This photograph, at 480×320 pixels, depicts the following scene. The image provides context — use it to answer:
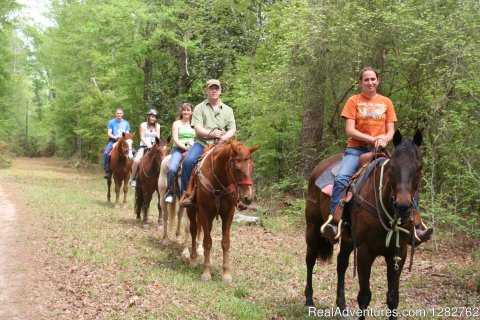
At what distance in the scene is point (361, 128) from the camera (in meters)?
5.84

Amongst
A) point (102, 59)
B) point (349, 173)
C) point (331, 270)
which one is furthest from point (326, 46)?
point (102, 59)

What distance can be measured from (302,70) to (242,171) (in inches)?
290

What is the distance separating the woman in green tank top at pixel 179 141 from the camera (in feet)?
31.6

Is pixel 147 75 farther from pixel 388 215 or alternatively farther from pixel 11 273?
pixel 388 215

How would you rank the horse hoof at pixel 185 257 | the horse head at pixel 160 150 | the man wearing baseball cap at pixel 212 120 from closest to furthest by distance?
1. the man wearing baseball cap at pixel 212 120
2. the horse hoof at pixel 185 257
3. the horse head at pixel 160 150

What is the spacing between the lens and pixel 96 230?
432 inches

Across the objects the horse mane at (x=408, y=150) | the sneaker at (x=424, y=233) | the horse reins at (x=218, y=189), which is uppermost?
the horse mane at (x=408, y=150)

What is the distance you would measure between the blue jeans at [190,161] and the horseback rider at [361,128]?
3.28 metres

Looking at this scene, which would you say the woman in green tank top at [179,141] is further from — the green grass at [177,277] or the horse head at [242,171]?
the horse head at [242,171]

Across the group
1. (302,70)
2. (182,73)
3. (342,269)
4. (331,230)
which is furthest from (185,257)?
(182,73)

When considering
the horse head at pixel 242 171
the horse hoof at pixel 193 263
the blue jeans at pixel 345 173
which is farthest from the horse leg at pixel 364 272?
the horse hoof at pixel 193 263

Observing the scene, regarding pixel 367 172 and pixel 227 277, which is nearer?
pixel 367 172

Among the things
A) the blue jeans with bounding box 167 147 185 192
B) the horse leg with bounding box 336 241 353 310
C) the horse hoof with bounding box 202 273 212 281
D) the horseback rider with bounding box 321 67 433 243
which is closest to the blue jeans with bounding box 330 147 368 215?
the horseback rider with bounding box 321 67 433 243

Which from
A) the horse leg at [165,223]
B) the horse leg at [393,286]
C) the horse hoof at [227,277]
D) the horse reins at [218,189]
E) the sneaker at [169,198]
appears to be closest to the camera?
the horse leg at [393,286]
